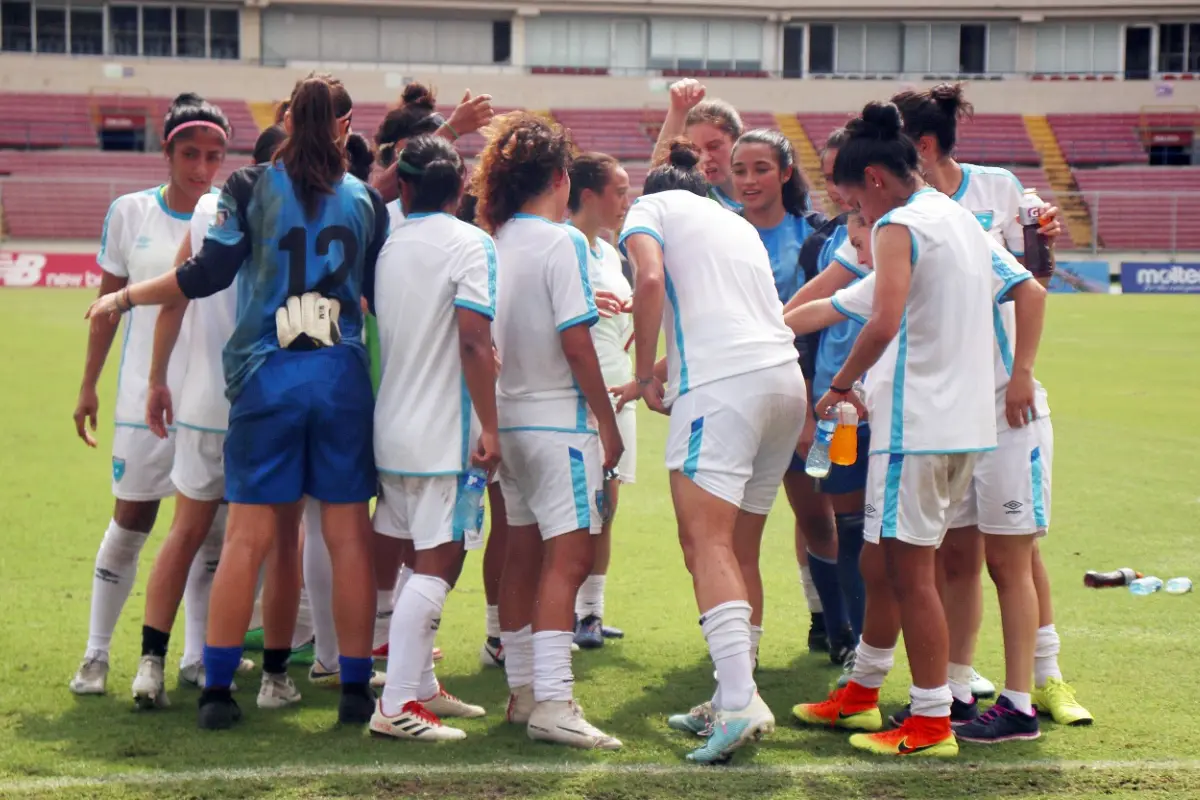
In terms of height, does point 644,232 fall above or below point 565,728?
above

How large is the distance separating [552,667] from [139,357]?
79.7 inches

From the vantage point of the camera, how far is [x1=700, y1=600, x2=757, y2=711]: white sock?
176 inches

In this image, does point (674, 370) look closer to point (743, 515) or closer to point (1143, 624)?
point (743, 515)

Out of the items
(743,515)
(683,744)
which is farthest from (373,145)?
(683,744)

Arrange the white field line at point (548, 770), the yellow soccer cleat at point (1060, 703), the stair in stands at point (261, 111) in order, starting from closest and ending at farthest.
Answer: the white field line at point (548, 770), the yellow soccer cleat at point (1060, 703), the stair in stands at point (261, 111)

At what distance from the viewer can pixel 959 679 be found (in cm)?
501

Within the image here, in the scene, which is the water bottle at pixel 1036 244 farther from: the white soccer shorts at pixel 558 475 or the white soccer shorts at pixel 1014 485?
the white soccer shorts at pixel 558 475

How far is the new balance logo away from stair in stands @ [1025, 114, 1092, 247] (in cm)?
3299

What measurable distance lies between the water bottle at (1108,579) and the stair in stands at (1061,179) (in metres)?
29.8

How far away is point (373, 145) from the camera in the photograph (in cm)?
596

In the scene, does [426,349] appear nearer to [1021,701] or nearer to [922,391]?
[922,391]

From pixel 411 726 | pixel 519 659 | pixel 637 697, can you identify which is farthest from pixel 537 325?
pixel 637 697

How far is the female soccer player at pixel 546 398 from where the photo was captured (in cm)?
476

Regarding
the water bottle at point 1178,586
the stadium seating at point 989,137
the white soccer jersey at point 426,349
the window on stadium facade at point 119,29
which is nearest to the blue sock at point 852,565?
the white soccer jersey at point 426,349
